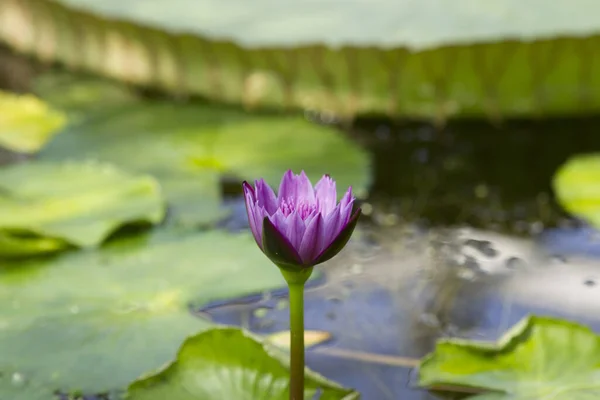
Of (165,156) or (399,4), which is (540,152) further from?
(165,156)

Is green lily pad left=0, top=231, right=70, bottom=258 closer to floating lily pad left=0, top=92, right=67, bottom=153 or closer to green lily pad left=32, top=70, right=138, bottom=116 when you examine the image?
floating lily pad left=0, top=92, right=67, bottom=153

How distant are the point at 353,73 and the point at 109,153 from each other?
49 cm

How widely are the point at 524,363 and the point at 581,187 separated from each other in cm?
50

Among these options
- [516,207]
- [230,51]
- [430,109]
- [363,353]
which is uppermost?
[230,51]

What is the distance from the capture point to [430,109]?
1.34 meters

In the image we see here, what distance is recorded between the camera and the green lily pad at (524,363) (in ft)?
2.02

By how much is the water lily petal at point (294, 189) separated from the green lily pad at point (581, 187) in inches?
22.9

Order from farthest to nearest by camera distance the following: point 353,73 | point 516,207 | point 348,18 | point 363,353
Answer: point 353,73 < point 348,18 < point 516,207 < point 363,353

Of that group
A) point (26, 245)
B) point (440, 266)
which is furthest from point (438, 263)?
point (26, 245)

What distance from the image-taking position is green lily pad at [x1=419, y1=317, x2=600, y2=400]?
61cm

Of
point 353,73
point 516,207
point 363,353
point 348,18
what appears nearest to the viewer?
point 363,353

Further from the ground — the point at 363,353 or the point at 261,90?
the point at 261,90

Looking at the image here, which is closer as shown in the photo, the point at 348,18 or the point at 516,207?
the point at 516,207

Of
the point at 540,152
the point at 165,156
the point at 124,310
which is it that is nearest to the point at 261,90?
Answer: the point at 165,156
